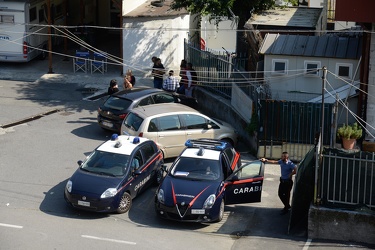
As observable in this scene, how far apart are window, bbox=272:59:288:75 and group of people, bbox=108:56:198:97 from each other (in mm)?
3767

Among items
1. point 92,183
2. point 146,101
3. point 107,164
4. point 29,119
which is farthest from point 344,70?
point 29,119

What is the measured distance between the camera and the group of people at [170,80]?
87.3 feet

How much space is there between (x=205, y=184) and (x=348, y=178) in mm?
3228

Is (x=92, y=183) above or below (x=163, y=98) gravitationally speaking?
below

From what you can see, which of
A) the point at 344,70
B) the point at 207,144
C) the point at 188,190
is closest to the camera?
the point at 188,190

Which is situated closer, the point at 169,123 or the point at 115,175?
the point at 115,175

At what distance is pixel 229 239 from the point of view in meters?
17.5

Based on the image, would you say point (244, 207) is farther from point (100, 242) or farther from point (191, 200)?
point (100, 242)

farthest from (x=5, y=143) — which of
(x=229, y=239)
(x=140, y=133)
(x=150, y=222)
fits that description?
(x=229, y=239)

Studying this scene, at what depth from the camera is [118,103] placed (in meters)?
24.0

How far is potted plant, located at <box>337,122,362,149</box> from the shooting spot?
21766 millimetres

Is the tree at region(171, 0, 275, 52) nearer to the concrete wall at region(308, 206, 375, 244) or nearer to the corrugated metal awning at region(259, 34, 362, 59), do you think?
the corrugated metal awning at region(259, 34, 362, 59)

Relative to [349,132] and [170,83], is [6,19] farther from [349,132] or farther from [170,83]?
[349,132]

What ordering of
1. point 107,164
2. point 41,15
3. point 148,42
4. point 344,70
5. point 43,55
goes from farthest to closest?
point 43,55 < point 41,15 < point 148,42 < point 344,70 < point 107,164
